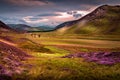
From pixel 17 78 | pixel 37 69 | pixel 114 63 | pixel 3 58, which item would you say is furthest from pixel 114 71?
pixel 3 58

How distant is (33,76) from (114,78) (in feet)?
40.7

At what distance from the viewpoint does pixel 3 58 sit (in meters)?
43.2

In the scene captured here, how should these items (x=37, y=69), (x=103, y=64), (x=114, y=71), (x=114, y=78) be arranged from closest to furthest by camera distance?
(x=114, y=78)
(x=114, y=71)
(x=37, y=69)
(x=103, y=64)

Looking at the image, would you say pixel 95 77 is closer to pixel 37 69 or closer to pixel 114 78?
pixel 114 78

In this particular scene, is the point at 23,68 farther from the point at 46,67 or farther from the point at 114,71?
the point at 114,71

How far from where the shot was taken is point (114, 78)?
112ft

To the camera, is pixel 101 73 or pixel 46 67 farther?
pixel 46 67

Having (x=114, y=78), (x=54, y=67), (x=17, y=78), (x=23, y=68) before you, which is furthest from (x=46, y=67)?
(x=114, y=78)

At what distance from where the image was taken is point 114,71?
36.5m

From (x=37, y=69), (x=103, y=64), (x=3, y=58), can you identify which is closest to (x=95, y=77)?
(x=103, y=64)

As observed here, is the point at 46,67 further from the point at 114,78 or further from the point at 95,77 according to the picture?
the point at 114,78

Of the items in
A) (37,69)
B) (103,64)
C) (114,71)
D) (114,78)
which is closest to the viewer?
(114,78)

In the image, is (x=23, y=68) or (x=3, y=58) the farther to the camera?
(x=3, y=58)

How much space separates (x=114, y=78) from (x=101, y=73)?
2.45 m
